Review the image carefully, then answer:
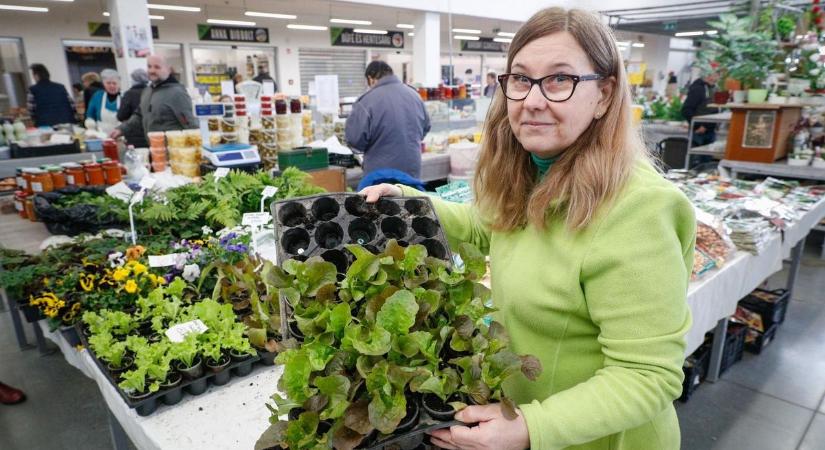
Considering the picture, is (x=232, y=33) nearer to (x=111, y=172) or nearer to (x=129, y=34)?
(x=129, y=34)

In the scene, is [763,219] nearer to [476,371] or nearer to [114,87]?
[476,371]

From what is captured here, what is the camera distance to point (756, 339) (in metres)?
3.21

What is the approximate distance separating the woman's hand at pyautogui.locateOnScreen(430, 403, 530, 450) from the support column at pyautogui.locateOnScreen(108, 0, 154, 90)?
7927mm

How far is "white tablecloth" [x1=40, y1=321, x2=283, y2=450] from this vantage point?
133 cm

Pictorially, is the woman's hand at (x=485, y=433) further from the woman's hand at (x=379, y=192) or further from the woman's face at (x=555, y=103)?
the woman's hand at (x=379, y=192)

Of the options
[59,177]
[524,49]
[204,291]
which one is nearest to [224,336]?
[204,291]

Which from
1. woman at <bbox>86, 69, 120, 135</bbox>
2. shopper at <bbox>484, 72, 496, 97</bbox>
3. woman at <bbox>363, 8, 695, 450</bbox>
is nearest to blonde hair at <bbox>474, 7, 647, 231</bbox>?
woman at <bbox>363, 8, 695, 450</bbox>

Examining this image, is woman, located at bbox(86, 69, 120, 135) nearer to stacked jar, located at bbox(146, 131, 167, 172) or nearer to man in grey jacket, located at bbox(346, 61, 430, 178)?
stacked jar, located at bbox(146, 131, 167, 172)

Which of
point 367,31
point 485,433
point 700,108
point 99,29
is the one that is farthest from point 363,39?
point 485,433

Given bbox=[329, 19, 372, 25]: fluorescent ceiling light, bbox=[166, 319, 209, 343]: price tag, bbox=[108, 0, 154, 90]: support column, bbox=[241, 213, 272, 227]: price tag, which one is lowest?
bbox=[166, 319, 209, 343]: price tag

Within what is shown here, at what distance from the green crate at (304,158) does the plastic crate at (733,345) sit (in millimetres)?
3052

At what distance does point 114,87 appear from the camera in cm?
646

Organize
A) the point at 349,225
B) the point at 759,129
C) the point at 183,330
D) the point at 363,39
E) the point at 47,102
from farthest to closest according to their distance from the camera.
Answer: the point at 363,39 < the point at 47,102 < the point at 759,129 < the point at 183,330 < the point at 349,225

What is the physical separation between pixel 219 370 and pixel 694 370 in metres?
2.55
